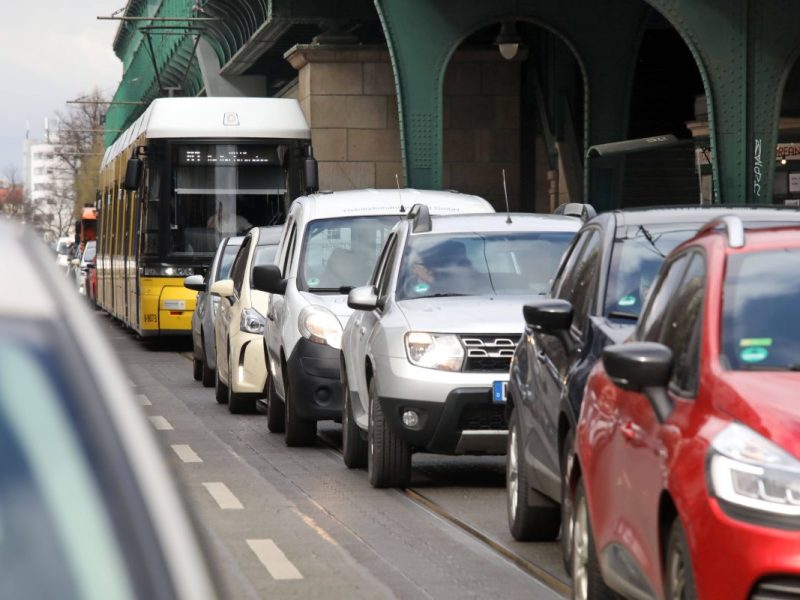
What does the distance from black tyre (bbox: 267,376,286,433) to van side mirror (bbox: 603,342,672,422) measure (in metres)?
9.80

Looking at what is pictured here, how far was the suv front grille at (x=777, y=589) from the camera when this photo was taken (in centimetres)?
487

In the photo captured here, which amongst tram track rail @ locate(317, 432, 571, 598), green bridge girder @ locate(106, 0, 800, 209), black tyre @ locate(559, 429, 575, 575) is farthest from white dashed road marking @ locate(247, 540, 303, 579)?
green bridge girder @ locate(106, 0, 800, 209)

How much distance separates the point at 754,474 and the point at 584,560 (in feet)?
6.27

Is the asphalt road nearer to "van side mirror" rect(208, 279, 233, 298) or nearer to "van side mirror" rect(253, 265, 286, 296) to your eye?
"van side mirror" rect(253, 265, 286, 296)

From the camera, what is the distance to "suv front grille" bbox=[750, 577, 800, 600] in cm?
487

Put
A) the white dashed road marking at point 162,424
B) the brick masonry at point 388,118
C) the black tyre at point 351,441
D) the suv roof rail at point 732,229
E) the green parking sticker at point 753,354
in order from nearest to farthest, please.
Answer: the green parking sticker at point 753,354 → the suv roof rail at point 732,229 → the black tyre at point 351,441 → the white dashed road marking at point 162,424 → the brick masonry at point 388,118

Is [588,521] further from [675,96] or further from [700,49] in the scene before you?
[675,96]

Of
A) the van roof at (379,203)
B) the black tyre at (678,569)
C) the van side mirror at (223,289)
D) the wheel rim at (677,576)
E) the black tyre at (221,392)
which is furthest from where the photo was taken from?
the black tyre at (221,392)

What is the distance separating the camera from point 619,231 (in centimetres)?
848

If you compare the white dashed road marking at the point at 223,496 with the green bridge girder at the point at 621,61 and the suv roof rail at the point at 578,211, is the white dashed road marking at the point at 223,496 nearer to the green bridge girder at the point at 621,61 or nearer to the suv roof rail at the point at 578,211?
the suv roof rail at the point at 578,211

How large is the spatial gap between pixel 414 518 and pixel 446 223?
2.76 metres

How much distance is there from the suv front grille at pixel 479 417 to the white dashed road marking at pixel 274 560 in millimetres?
1925

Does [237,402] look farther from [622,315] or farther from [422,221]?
[622,315]

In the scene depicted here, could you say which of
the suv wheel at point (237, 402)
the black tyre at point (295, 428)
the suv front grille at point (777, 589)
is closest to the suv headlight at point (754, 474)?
the suv front grille at point (777, 589)
